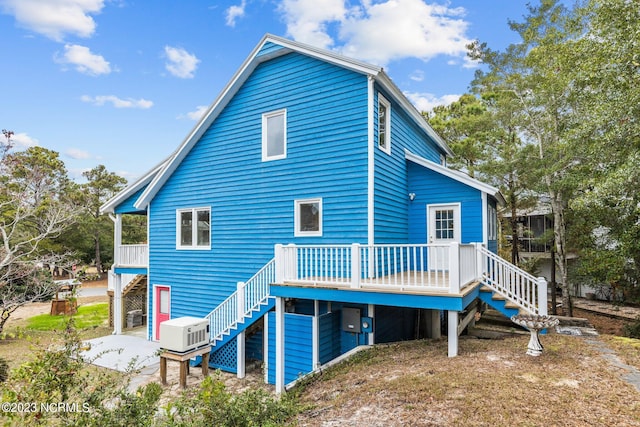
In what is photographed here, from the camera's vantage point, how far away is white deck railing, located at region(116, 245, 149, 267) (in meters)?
13.4

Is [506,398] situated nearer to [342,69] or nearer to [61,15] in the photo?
[342,69]

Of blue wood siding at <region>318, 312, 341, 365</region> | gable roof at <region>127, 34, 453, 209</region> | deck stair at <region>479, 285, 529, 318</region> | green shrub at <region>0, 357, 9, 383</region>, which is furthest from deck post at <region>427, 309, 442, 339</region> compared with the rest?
green shrub at <region>0, 357, 9, 383</region>

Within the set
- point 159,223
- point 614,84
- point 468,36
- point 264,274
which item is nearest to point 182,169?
point 159,223

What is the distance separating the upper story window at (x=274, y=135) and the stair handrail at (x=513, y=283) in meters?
5.87

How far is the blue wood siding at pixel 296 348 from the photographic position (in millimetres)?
8664

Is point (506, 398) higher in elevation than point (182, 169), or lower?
lower

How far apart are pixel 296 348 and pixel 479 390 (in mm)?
5179

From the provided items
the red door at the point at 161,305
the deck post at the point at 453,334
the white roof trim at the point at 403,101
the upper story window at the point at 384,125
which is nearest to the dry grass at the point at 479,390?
the deck post at the point at 453,334

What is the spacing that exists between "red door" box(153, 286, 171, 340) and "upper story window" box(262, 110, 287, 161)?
255 inches

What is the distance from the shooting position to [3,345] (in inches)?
484

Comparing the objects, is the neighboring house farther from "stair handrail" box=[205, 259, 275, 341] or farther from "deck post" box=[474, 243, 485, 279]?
"stair handrail" box=[205, 259, 275, 341]

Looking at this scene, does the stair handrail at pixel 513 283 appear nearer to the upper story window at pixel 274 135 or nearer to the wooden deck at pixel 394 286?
the wooden deck at pixel 394 286

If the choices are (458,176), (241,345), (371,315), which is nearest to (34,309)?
(241,345)

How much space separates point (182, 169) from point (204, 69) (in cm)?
1091
